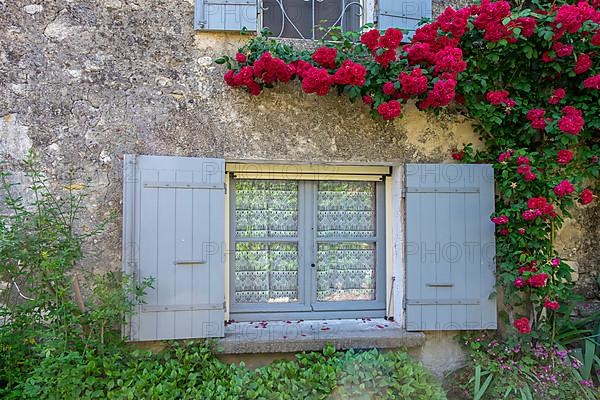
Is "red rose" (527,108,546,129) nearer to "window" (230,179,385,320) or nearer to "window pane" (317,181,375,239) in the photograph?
"window" (230,179,385,320)

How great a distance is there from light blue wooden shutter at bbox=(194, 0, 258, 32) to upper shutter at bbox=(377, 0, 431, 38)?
96cm

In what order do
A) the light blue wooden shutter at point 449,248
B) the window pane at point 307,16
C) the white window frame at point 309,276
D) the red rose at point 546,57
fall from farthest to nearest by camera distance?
the window pane at point 307,16 < the white window frame at point 309,276 < the light blue wooden shutter at point 449,248 < the red rose at point 546,57

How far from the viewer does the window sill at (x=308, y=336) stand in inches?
130

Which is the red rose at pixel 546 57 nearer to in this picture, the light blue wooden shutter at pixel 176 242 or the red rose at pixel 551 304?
the red rose at pixel 551 304

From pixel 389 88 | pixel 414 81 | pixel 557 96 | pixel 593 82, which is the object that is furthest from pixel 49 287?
pixel 593 82

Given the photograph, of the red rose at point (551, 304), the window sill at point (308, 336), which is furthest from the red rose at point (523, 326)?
the window sill at point (308, 336)

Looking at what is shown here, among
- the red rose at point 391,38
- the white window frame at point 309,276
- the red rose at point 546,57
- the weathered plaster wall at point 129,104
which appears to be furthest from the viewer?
the white window frame at point 309,276

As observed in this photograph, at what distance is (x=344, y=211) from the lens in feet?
12.5

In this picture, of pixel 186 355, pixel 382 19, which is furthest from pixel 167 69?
pixel 186 355

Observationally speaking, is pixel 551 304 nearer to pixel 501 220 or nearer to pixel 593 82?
pixel 501 220

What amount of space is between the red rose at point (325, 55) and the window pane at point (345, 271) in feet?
4.60

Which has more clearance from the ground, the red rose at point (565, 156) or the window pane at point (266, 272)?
the red rose at point (565, 156)

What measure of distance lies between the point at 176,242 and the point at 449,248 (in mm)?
1968

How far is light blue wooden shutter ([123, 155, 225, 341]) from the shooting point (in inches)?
124
